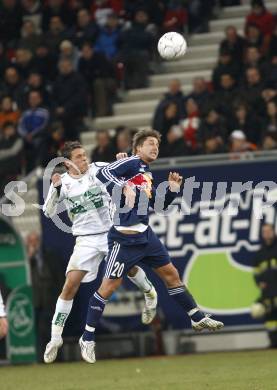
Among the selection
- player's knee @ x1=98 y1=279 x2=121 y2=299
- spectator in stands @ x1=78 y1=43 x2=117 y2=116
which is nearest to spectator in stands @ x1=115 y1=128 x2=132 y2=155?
spectator in stands @ x1=78 y1=43 x2=117 y2=116

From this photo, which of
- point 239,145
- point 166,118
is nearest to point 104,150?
point 166,118

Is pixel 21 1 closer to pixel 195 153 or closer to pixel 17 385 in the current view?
pixel 195 153

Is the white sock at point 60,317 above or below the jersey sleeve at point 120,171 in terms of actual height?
below

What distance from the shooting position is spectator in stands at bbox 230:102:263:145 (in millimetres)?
19325

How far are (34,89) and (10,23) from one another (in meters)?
3.22

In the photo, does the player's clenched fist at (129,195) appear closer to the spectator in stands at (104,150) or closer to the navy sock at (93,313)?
the navy sock at (93,313)

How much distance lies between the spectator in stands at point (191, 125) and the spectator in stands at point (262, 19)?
87.0 inches

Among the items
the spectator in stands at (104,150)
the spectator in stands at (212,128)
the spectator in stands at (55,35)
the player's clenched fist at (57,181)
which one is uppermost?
the spectator in stands at (55,35)

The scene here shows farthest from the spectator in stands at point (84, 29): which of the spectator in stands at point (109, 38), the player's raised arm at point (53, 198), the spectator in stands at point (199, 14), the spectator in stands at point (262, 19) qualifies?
the player's raised arm at point (53, 198)

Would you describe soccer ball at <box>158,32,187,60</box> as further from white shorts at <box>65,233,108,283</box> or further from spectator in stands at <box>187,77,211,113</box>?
spectator in stands at <box>187,77,211,113</box>

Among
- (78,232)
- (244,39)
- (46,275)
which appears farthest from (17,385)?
(244,39)

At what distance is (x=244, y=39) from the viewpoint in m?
21.2

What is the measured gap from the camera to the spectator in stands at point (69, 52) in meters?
23.2

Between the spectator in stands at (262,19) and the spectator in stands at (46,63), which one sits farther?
the spectator in stands at (46,63)
